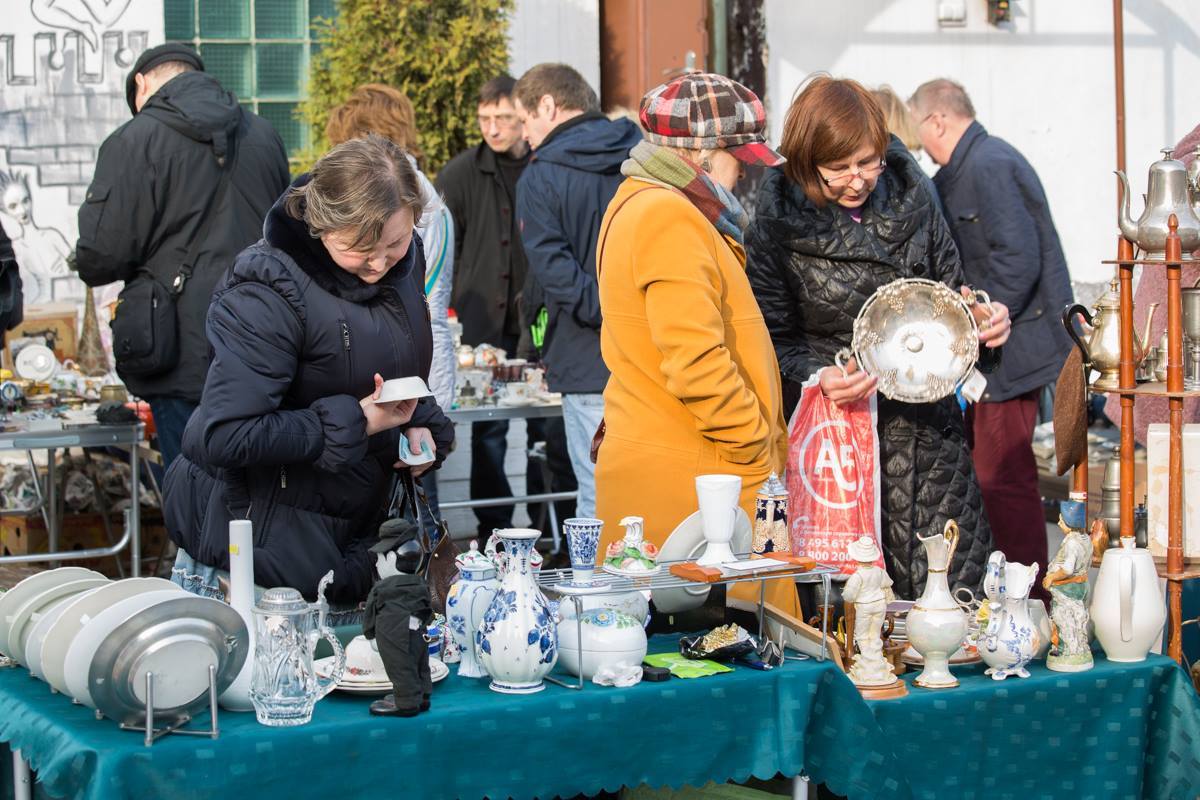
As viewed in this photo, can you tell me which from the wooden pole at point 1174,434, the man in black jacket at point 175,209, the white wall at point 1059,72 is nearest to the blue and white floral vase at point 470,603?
the wooden pole at point 1174,434

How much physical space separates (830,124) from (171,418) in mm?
2203

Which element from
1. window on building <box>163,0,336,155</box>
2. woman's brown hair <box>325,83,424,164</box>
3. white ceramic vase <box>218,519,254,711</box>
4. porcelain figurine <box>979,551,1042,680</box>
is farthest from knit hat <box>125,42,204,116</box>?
window on building <box>163,0,336,155</box>

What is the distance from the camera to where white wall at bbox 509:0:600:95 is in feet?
27.6

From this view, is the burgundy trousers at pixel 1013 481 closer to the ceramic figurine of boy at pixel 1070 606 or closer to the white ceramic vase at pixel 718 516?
the ceramic figurine of boy at pixel 1070 606

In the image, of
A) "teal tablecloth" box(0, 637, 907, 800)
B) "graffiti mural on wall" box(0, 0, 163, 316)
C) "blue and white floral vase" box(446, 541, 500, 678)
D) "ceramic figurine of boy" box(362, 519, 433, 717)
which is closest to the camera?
"teal tablecloth" box(0, 637, 907, 800)

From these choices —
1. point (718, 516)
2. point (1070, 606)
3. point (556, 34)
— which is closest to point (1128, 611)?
point (1070, 606)

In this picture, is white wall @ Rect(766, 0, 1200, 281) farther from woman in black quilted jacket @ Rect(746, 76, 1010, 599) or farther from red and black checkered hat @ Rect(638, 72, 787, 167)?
red and black checkered hat @ Rect(638, 72, 787, 167)

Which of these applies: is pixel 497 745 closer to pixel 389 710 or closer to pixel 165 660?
pixel 389 710

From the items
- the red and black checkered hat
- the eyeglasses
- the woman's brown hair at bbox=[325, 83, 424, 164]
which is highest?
the woman's brown hair at bbox=[325, 83, 424, 164]

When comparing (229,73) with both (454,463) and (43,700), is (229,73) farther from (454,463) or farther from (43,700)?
(43,700)

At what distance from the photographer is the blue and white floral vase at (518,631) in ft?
8.31

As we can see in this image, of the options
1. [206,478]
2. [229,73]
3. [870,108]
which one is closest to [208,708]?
[206,478]

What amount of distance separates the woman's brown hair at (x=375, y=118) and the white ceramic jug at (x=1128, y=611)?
281cm

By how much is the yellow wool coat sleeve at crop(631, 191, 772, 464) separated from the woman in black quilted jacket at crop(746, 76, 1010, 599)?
0.52m
